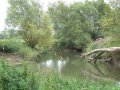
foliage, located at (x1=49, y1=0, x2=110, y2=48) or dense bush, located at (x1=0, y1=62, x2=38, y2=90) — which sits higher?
foliage, located at (x1=49, y1=0, x2=110, y2=48)

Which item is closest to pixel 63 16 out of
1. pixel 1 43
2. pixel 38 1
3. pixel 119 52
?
pixel 38 1

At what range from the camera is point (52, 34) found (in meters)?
34.7

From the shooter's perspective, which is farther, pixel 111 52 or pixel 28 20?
pixel 28 20

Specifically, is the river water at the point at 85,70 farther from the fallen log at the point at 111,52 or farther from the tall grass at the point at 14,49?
the tall grass at the point at 14,49

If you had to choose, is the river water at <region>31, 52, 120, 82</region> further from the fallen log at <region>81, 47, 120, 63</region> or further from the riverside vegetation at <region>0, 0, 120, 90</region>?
the riverside vegetation at <region>0, 0, 120, 90</region>

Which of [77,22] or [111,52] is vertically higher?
[77,22]

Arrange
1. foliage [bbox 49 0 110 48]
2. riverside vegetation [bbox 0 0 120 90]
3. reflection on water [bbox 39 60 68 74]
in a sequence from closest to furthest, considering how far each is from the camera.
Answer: riverside vegetation [bbox 0 0 120 90]
reflection on water [bbox 39 60 68 74]
foliage [bbox 49 0 110 48]

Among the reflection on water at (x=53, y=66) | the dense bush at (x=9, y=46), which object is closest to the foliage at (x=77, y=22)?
the dense bush at (x=9, y=46)

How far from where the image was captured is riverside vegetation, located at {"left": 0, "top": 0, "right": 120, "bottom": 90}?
8.28 m

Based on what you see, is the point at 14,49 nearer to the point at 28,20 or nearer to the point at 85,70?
the point at 28,20

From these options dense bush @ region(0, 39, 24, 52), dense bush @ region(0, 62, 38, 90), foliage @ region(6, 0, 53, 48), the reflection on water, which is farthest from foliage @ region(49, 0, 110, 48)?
dense bush @ region(0, 62, 38, 90)

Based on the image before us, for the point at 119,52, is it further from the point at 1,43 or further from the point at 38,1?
the point at 38,1

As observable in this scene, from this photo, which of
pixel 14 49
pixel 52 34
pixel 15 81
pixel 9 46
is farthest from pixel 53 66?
pixel 15 81

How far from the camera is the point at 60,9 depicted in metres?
44.2
